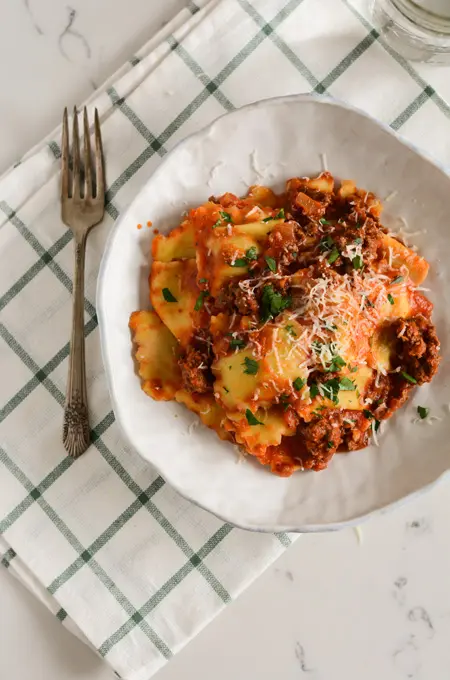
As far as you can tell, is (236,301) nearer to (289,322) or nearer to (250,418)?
(289,322)

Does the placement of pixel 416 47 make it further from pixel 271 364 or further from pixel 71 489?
pixel 71 489

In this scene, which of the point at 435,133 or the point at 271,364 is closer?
the point at 271,364

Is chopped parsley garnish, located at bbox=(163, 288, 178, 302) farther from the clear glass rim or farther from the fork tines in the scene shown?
the clear glass rim

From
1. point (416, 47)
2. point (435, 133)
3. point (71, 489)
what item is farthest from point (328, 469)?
point (416, 47)

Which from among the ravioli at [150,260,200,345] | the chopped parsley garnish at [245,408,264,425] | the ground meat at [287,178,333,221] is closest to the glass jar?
the ground meat at [287,178,333,221]

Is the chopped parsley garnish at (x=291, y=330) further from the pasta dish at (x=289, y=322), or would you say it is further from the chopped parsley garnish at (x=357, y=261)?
the chopped parsley garnish at (x=357, y=261)

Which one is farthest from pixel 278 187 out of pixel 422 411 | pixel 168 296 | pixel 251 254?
pixel 422 411
